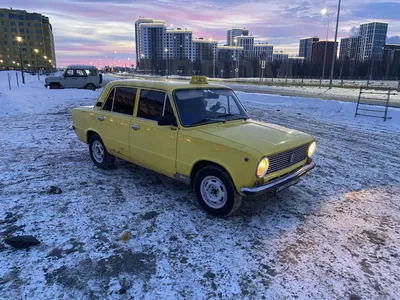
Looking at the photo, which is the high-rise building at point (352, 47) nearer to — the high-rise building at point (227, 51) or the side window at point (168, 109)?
the high-rise building at point (227, 51)

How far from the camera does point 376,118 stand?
13438 millimetres

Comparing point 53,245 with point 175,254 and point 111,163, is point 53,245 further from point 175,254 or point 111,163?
point 111,163

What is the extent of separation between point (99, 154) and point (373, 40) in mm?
111135

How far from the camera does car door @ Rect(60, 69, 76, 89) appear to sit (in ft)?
85.4

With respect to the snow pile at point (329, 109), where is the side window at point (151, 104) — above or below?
above

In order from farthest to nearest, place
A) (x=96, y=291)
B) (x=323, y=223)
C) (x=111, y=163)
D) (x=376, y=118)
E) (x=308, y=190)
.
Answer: (x=376, y=118), (x=111, y=163), (x=308, y=190), (x=323, y=223), (x=96, y=291)

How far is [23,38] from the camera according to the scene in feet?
427

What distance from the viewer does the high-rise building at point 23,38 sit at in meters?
127

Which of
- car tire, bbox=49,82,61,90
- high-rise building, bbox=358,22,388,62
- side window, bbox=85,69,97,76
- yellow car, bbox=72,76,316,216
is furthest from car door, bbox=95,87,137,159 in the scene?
high-rise building, bbox=358,22,388,62

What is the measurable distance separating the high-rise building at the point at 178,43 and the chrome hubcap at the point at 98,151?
4584 inches

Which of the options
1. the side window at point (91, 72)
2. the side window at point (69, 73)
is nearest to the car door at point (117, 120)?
the side window at point (91, 72)

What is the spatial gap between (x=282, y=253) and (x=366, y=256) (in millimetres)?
980

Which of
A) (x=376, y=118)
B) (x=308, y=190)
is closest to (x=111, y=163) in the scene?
(x=308, y=190)

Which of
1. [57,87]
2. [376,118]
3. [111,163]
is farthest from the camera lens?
[57,87]
